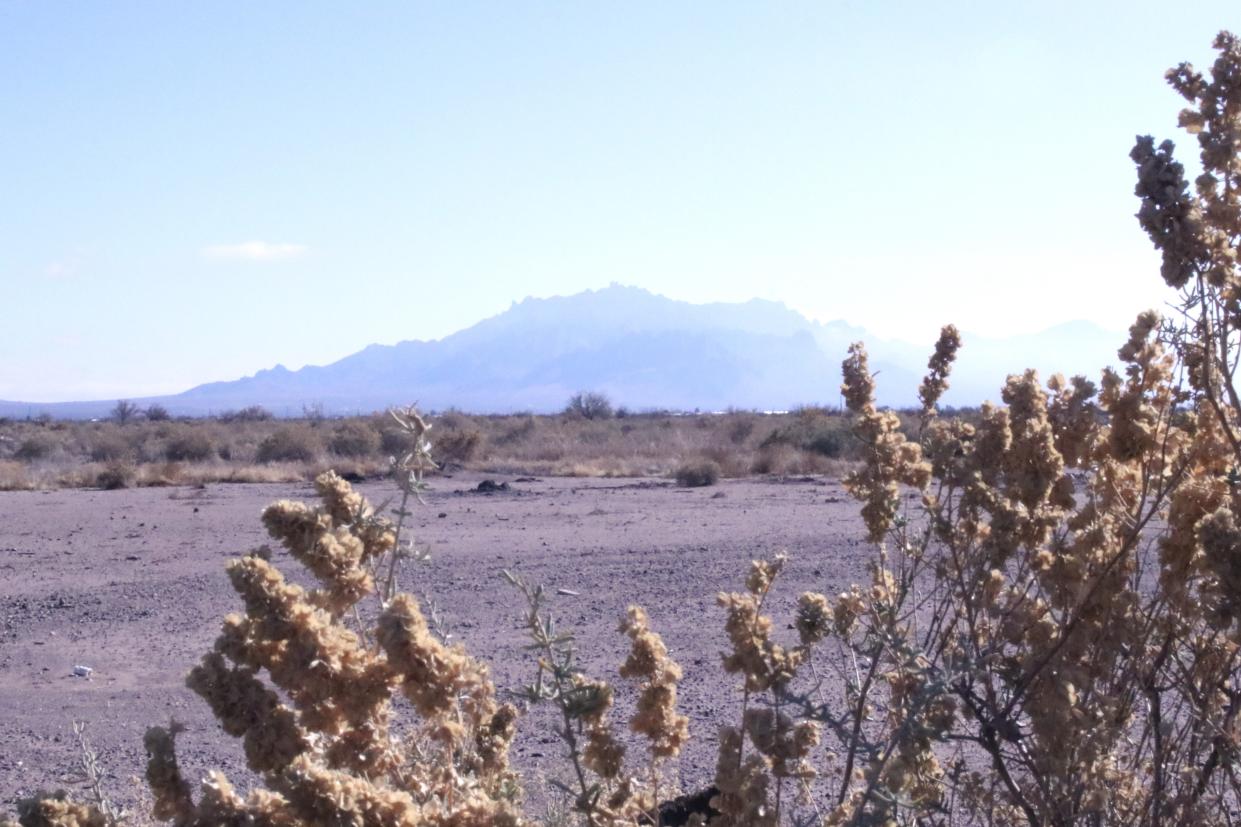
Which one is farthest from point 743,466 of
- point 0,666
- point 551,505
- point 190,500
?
point 0,666

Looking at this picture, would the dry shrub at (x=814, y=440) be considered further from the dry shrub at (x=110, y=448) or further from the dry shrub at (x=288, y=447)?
the dry shrub at (x=110, y=448)

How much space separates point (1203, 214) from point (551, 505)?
1739 cm

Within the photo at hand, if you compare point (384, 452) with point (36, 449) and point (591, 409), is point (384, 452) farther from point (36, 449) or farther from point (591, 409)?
point (591, 409)

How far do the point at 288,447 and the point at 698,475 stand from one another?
51.9 feet

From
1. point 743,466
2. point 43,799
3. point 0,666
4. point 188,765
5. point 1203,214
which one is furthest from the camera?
point 743,466

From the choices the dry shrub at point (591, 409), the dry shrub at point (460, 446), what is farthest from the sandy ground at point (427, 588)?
the dry shrub at point (591, 409)

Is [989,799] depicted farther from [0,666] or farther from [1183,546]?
[0,666]

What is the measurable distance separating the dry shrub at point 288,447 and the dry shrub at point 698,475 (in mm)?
13606

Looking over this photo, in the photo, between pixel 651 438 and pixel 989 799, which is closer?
pixel 989 799

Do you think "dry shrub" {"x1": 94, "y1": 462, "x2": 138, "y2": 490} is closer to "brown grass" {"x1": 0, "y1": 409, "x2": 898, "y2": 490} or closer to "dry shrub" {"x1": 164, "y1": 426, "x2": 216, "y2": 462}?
"brown grass" {"x1": 0, "y1": 409, "x2": 898, "y2": 490}

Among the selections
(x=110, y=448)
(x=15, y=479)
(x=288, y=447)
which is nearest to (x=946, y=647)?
(x=15, y=479)

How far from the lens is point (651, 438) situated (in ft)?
143

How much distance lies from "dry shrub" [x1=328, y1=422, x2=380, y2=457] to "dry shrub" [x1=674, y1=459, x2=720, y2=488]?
12.7 metres

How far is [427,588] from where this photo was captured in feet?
34.8
